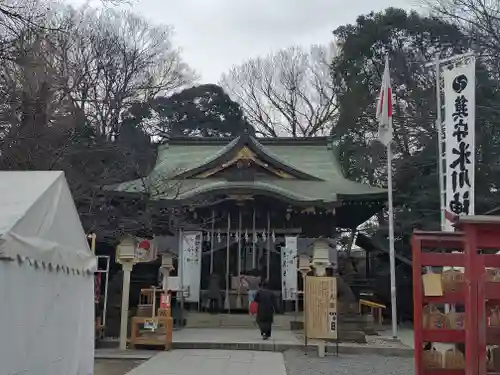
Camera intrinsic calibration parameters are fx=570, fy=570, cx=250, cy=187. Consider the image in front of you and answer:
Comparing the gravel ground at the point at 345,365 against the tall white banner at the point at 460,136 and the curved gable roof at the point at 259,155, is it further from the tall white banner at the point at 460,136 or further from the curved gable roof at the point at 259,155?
the curved gable roof at the point at 259,155

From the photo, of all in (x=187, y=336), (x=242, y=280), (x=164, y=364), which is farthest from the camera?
(x=242, y=280)

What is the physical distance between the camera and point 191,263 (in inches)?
695

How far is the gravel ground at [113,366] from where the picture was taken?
29.9 ft

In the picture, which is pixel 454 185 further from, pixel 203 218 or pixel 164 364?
pixel 203 218

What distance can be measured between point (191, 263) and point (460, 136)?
8982 millimetres

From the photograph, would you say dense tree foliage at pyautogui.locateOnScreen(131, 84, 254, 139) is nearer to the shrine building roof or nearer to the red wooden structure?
the shrine building roof

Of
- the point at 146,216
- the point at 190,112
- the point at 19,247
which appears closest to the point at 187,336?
the point at 146,216

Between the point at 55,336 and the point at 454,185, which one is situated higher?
the point at 454,185

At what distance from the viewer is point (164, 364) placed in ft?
32.7

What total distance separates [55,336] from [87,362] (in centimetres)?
141

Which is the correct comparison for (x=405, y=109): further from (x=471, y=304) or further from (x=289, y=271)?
(x=471, y=304)

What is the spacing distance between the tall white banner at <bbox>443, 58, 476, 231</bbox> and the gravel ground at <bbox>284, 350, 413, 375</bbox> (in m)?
3.50

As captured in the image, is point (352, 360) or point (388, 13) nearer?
point (352, 360)

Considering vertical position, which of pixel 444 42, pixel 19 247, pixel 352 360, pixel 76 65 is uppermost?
pixel 444 42
